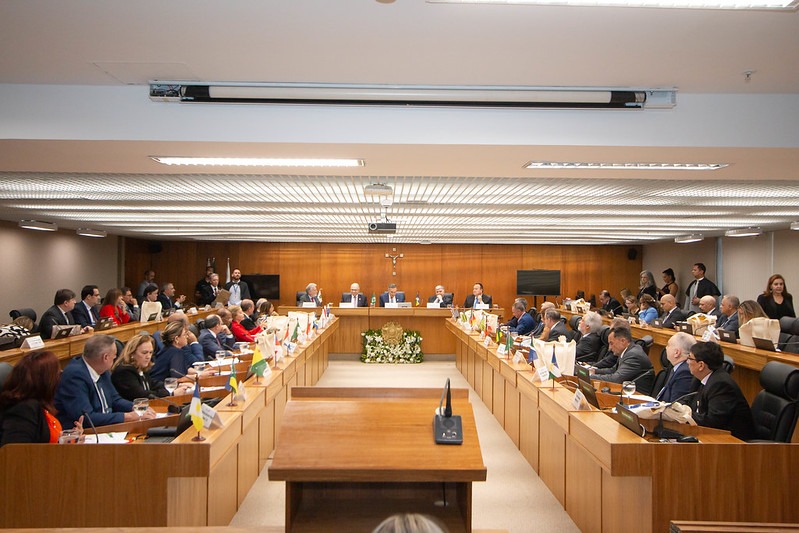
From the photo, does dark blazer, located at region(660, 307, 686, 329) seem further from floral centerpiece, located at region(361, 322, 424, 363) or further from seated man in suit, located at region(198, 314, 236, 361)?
seated man in suit, located at region(198, 314, 236, 361)

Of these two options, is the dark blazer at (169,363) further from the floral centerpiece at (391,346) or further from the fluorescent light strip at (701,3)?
the floral centerpiece at (391,346)

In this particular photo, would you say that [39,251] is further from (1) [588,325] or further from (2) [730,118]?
(2) [730,118]

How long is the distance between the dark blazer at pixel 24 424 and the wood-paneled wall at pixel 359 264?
12985 millimetres

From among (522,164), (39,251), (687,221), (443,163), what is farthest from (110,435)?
(39,251)

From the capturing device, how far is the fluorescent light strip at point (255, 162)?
454 cm

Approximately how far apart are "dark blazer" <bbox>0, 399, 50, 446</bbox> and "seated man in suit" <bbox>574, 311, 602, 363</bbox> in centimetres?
583

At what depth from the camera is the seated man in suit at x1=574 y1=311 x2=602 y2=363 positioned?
7.21 meters

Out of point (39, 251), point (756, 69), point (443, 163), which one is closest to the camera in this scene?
point (756, 69)

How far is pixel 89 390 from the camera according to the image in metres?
3.62

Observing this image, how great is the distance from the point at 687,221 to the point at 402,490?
9.25m

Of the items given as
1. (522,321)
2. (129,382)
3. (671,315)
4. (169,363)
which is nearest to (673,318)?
(671,315)

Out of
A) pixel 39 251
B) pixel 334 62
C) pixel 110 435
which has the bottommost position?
pixel 110 435

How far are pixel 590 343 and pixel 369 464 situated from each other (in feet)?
19.4

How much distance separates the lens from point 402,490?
2.32m
